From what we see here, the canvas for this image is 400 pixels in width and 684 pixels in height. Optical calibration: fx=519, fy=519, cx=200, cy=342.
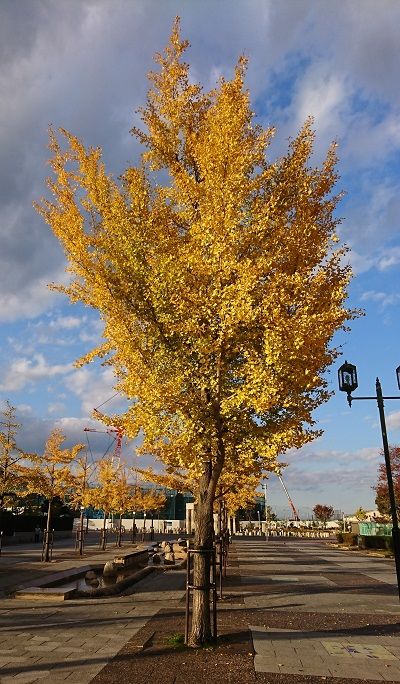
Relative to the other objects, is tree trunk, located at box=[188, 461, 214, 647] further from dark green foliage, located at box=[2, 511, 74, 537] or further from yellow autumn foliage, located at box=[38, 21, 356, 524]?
dark green foliage, located at box=[2, 511, 74, 537]

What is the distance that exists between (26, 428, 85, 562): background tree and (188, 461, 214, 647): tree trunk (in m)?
15.5

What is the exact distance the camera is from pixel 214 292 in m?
8.10

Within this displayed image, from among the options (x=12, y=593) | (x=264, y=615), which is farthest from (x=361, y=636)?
(x=12, y=593)

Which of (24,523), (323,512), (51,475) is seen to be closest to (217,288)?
(51,475)

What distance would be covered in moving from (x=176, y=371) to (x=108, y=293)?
6.04 feet

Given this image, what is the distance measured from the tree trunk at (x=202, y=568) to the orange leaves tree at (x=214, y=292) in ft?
0.08

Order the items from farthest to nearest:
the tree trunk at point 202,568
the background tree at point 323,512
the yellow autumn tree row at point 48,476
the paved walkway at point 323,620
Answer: the background tree at point 323,512 → the yellow autumn tree row at point 48,476 → the tree trunk at point 202,568 → the paved walkway at point 323,620

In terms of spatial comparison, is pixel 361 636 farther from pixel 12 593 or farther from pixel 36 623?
pixel 12 593

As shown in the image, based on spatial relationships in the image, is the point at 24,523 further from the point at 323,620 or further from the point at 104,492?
the point at 323,620

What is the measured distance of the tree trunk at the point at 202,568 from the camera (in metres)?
8.50

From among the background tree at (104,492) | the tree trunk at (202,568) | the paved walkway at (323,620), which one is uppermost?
the background tree at (104,492)

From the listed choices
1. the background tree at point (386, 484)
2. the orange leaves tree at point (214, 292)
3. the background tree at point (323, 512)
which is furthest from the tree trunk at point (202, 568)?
the background tree at point (323, 512)

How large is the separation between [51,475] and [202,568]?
17.1 meters

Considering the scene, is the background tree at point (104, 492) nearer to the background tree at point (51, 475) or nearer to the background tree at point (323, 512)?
the background tree at point (51, 475)
